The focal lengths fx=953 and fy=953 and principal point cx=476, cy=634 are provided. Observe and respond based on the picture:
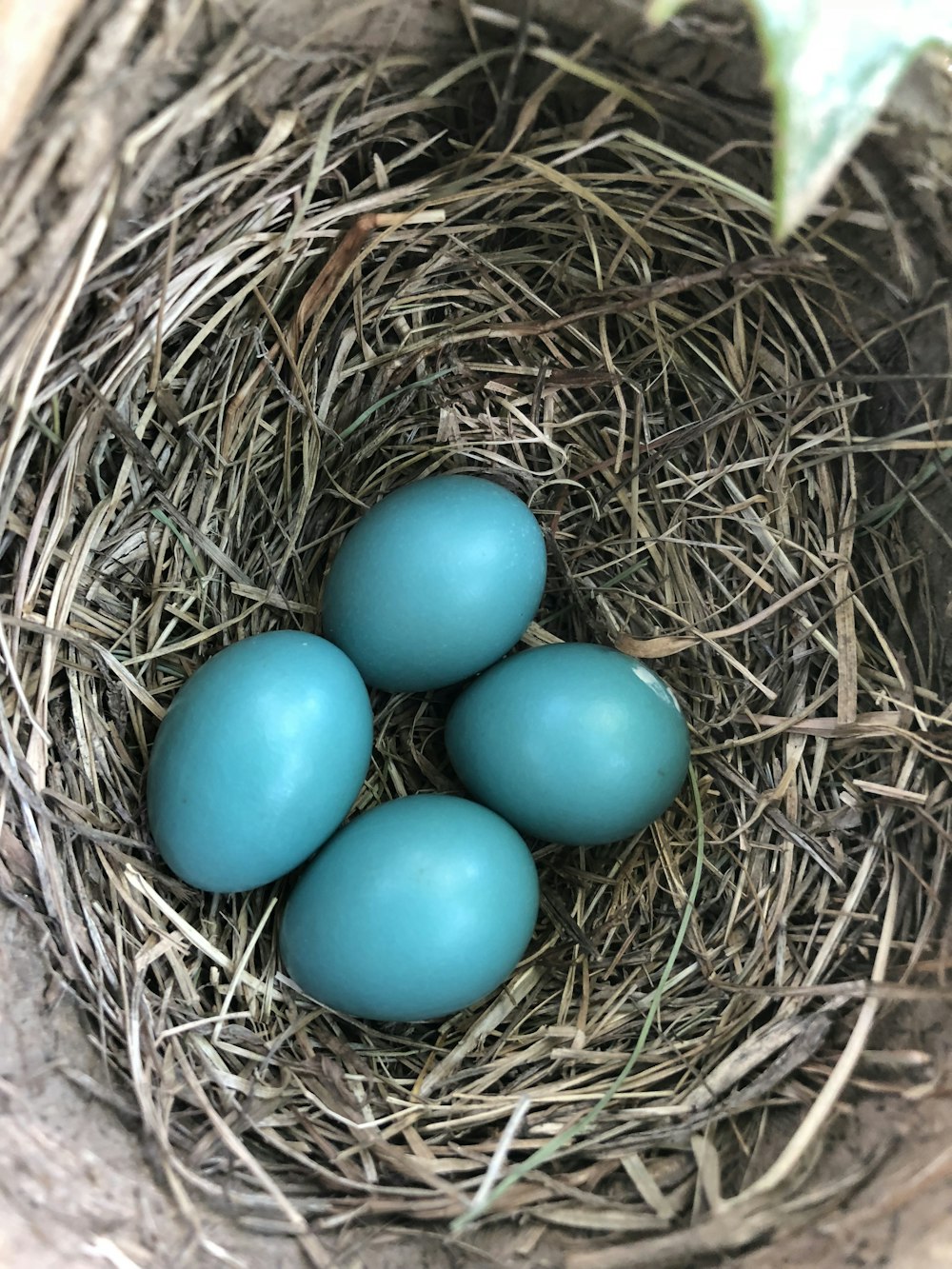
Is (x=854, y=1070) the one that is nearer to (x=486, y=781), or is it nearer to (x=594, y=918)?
(x=594, y=918)

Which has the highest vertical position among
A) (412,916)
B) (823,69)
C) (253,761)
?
(823,69)

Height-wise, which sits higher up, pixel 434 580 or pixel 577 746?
pixel 434 580

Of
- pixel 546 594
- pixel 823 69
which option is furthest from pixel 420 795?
pixel 823 69

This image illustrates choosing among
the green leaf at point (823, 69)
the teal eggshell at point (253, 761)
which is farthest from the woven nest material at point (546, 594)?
the green leaf at point (823, 69)

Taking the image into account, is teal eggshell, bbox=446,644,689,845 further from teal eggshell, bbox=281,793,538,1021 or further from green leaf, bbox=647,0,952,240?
green leaf, bbox=647,0,952,240

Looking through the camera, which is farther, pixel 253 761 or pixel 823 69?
pixel 253 761

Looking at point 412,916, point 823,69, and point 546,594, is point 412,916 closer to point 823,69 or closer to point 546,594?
point 546,594
